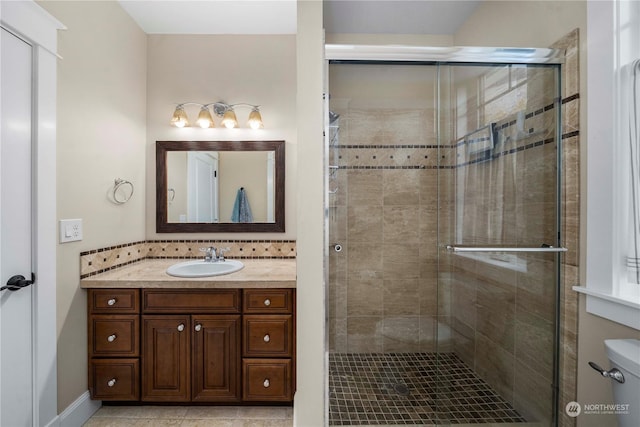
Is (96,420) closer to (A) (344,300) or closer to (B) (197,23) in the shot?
(A) (344,300)

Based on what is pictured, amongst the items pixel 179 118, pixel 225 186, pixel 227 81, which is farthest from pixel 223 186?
pixel 227 81

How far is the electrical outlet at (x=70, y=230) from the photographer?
5.50 feet

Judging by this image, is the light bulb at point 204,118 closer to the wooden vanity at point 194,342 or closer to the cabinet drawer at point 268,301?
the wooden vanity at point 194,342

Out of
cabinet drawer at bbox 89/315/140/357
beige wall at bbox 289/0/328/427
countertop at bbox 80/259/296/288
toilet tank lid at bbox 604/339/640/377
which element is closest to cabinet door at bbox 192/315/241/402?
countertop at bbox 80/259/296/288

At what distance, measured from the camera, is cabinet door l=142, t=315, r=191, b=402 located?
73.0 inches

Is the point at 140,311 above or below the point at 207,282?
below

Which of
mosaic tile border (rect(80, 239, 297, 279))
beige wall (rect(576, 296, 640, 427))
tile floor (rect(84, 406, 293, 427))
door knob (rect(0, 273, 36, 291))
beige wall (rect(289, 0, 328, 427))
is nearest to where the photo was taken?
beige wall (rect(576, 296, 640, 427))

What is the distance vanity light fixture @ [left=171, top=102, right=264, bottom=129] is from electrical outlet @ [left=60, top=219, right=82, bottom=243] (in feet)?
3.38

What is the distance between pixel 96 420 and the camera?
183cm

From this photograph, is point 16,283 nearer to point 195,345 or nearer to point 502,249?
point 195,345

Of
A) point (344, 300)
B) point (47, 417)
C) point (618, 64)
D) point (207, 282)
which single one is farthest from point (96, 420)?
point (618, 64)

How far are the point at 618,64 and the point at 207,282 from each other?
2221 mm

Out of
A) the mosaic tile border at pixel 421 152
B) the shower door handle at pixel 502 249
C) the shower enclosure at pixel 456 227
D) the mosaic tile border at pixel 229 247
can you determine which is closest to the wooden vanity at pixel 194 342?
the shower enclosure at pixel 456 227

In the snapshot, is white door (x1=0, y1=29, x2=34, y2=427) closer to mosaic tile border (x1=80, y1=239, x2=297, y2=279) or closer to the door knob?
the door knob
